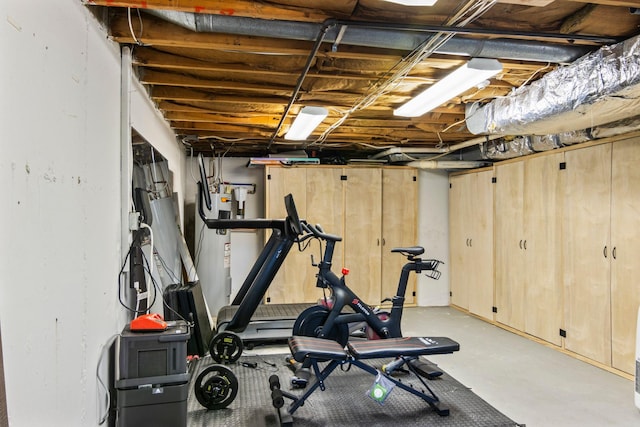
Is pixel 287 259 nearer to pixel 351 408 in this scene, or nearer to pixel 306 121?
pixel 306 121

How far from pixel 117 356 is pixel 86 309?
1.62ft

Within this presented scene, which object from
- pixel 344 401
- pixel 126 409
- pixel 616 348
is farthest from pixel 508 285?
pixel 126 409

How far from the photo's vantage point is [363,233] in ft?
21.1

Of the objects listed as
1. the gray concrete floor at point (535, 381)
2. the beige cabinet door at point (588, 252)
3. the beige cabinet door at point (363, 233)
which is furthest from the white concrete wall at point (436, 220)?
the beige cabinet door at point (588, 252)

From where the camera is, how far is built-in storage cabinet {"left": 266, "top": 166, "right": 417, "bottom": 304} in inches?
245

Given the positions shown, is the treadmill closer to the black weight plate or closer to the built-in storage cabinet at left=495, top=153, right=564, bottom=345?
the black weight plate

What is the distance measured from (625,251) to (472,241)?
2.48m

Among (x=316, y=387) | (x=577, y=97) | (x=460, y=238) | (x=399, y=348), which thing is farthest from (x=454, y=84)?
(x=460, y=238)

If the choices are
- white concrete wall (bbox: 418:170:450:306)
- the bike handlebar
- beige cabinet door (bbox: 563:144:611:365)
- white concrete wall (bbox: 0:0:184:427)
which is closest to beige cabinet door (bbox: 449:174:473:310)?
white concrete wall (bbox: 418:170:450:306)

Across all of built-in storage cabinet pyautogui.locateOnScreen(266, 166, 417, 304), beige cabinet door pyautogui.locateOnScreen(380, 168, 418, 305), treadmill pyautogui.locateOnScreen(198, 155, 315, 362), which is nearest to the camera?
treadmill pyautogui.locateOnScreen(198, 155, 315, 362)

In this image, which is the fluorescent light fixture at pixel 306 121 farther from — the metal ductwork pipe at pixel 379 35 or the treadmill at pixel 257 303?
the metal ductwork pipe at pixel 379 35

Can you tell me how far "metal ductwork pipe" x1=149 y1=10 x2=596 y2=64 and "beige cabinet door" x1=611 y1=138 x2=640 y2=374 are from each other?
157 cm

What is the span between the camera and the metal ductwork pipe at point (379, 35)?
2.30 m

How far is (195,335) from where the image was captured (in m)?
4.19
